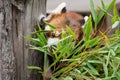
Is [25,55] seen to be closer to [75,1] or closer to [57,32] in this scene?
[57,32]

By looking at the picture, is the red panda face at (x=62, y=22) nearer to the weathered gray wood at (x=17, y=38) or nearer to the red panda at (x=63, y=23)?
the red panda at (x=63, y=23)

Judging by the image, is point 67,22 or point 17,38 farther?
point 67,22

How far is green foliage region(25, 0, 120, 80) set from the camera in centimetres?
214

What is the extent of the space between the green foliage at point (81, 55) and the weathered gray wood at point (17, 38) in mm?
72

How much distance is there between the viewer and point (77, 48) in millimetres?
2191

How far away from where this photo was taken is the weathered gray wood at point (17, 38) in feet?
7.04

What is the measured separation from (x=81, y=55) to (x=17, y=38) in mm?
396

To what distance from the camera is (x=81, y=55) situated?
2.15m

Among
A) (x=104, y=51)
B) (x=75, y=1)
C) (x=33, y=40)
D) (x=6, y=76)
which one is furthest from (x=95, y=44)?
(x=75, y=1)

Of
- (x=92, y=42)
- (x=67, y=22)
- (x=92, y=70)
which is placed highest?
(x=67, y=22)

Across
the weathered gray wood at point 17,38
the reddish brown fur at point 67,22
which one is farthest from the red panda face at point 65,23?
the weathered gray wood at point 17,38

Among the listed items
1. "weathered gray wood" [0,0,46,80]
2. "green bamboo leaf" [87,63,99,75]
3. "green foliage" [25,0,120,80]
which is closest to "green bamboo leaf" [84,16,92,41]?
"green foliage" [25,0,120,80]

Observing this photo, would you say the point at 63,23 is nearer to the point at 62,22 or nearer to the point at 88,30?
the point at 62,22

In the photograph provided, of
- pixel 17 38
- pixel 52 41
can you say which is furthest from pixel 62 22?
pixel 17 38
